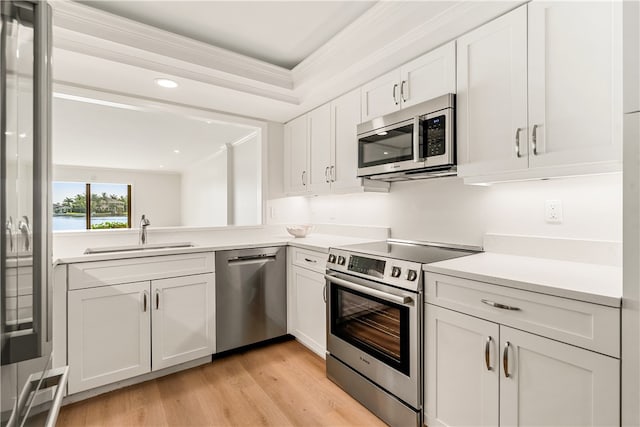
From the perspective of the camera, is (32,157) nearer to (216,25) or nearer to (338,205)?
(216,25)

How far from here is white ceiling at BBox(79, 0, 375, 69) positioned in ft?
6.33

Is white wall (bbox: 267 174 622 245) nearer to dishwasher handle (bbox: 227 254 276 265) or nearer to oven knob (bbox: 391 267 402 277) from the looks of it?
oven knob (bbox: 391 267 402 277)

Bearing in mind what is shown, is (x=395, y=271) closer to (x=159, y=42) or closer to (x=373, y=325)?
(x=373, y=325)

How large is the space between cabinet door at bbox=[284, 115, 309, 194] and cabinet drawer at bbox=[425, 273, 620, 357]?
6.24ft

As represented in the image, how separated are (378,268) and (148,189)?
9.50 metres

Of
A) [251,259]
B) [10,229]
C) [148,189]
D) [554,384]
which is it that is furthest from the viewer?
[148,189]

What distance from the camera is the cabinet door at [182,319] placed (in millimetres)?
2254

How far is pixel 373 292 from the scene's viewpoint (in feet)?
6.02

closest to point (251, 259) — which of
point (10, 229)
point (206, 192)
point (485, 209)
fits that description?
point (485, 209)

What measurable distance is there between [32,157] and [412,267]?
5.13 feet

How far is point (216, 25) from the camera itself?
2137mm

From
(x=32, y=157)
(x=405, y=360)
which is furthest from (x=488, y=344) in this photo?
(x=32, y=157)

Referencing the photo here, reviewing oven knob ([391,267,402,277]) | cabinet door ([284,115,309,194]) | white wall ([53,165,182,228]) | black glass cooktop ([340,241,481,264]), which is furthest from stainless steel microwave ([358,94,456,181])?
white wall ([53,165,182,228])

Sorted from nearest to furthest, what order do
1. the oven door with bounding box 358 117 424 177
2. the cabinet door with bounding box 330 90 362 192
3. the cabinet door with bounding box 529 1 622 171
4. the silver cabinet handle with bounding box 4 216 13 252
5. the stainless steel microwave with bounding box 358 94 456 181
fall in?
the silver cabinet handle with bounding box 4 216 13 252 < the cabinet door with bounding box 529 1 622 171 < the stainless steel microwave with bounding box 358 94 456 181 < the oven door with bounding box 358 117 424 177 < the cabinet door with bounding box 330 90 362 192
